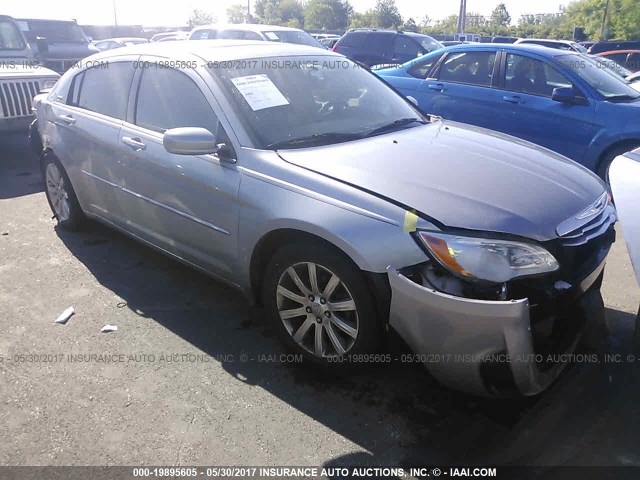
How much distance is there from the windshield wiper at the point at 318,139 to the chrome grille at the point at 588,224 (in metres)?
1.33

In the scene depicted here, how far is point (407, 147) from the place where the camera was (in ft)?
10.5

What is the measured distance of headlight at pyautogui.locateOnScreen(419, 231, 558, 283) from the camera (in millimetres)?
2359

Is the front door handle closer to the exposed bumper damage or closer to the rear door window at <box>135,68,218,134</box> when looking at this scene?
the rear door window at <box>135,68,218,134</box>

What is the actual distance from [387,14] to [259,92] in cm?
6827

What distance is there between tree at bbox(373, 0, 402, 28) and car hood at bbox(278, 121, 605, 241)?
63.2 metres

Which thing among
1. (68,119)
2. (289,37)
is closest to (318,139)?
(68,119)

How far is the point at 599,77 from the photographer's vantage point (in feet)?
20.6

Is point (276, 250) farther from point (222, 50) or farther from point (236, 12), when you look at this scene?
point (236, 12)

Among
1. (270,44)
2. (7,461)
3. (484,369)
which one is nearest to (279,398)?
(484,369)

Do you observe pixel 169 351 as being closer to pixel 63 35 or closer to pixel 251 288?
pixel 251 288

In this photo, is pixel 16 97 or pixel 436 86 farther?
pixel 16 97

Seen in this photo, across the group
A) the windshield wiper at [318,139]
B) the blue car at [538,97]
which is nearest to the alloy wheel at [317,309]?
the windshield wiper at [318,139]

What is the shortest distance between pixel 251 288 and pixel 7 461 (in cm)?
146

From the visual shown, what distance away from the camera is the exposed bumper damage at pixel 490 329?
7.56 ft
